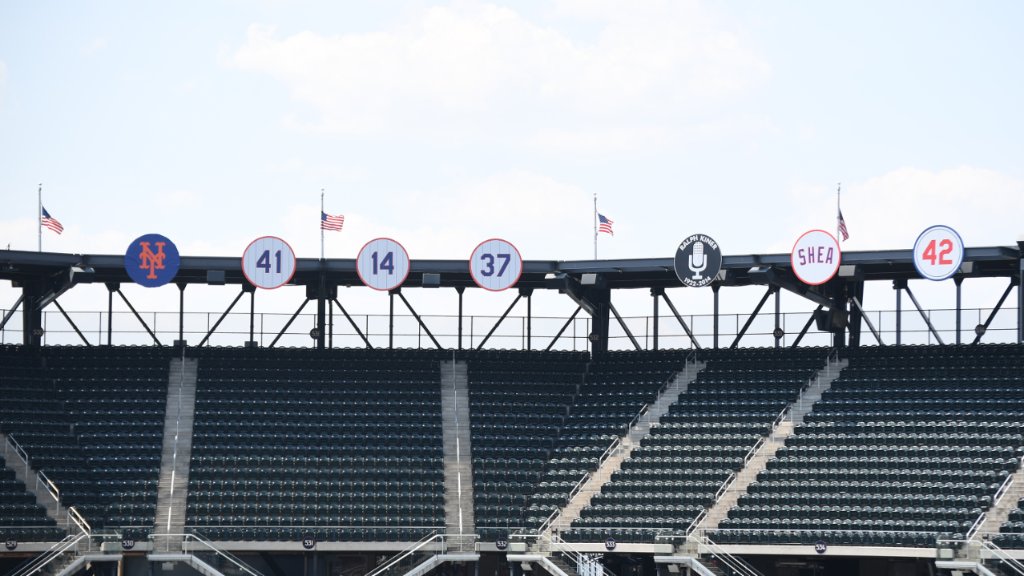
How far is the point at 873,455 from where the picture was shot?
6425 cm

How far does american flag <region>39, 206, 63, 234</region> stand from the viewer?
72250 millimetres

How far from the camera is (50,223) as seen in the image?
7238 cm

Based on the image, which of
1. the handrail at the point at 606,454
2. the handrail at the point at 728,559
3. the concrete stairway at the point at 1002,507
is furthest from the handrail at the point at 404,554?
the concrete stairway at the point at 1002,507

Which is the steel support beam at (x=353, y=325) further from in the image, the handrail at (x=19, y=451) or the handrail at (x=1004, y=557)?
the handrail at (x=1004, y=557)

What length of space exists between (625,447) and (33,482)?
25754 millimetres

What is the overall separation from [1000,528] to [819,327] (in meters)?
16.2

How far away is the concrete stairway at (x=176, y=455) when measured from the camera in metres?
64.2

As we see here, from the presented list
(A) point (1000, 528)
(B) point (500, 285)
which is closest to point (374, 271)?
(B) point (500, 285)

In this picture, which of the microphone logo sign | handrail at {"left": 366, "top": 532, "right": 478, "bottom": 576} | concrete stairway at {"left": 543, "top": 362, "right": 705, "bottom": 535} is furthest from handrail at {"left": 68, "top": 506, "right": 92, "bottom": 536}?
the microphone logo sign

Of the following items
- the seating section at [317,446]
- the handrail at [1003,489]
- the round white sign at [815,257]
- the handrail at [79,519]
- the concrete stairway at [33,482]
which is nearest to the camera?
the handrail at [1003,489]

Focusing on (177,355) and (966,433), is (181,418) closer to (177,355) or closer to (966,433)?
(177,355)

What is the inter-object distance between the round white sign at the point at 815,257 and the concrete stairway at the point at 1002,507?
12.0 metres

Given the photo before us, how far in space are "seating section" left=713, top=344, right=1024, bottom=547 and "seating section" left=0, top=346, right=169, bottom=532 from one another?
25335mm

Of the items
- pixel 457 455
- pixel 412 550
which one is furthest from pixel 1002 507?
pixel 457 455
